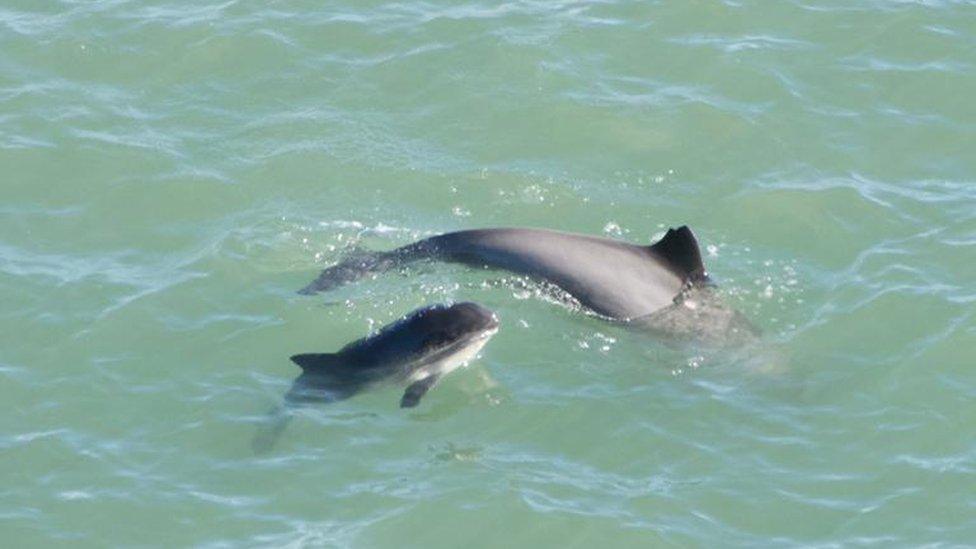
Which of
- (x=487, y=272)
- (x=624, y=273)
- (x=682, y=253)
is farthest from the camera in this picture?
(x=487, y=272)

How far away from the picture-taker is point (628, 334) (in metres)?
17.3

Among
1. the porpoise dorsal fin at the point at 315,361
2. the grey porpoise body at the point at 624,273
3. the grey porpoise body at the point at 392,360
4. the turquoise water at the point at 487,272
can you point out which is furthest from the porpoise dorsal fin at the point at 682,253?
the porpoise dorsal fin at the point at 315,361

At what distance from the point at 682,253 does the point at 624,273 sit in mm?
625

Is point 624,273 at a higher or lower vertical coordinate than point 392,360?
higher

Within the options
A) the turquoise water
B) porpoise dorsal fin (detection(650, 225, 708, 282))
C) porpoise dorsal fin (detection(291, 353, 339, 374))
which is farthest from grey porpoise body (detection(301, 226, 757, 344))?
porpoise dorsal fin (detection(291, 353, 339, 374))

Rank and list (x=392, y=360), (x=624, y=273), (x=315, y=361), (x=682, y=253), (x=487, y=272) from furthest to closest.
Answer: (x=487, y=272) < (x=624, y=273) < (x=682, y=253) < (x=315, y=361) < (x=392, y=360)

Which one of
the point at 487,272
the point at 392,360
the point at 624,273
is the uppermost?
the point at 487,272

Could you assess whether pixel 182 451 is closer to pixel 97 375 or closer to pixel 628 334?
pixel 97 375

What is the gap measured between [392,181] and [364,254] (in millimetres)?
1679

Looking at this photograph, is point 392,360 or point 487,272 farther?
point 487,272

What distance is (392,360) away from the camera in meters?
16.4

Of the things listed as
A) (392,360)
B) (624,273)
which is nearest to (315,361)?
(392,360)

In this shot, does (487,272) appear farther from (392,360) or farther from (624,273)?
(392,360)

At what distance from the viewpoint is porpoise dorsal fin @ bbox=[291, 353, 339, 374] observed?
16.5 metres
